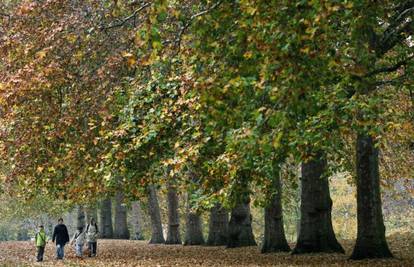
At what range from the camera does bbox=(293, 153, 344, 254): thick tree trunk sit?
2308 cm

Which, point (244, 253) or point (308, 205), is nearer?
point (308, 205)

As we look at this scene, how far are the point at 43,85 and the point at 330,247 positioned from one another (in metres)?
11.8

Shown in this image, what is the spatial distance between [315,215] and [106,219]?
2939 centimetres

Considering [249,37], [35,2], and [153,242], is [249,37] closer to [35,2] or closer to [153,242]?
[35,2]

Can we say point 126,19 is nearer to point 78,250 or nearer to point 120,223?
point 78,250

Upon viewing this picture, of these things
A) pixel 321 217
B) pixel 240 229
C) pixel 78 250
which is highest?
pixel 321 217

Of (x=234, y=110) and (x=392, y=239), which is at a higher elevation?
(x=234, y=110)

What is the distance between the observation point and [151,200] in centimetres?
4234

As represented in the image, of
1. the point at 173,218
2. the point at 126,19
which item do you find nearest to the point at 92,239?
the point at 173,218

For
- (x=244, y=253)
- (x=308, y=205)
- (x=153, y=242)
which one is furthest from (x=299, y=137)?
(x=153, y=242)

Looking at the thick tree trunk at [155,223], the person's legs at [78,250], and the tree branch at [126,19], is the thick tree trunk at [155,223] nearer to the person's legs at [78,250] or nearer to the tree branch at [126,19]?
the person's legs at [78,250]

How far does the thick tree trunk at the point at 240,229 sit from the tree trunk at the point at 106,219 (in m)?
20.8

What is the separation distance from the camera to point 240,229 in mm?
29609

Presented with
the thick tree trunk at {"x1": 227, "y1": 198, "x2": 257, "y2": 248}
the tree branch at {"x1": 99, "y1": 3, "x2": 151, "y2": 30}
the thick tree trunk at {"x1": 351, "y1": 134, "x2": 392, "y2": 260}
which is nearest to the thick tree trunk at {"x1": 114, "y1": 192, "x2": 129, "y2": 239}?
the thick tree trunk at {"x1": 227, "y1": 198, "x2": 257, "y2": 248}
